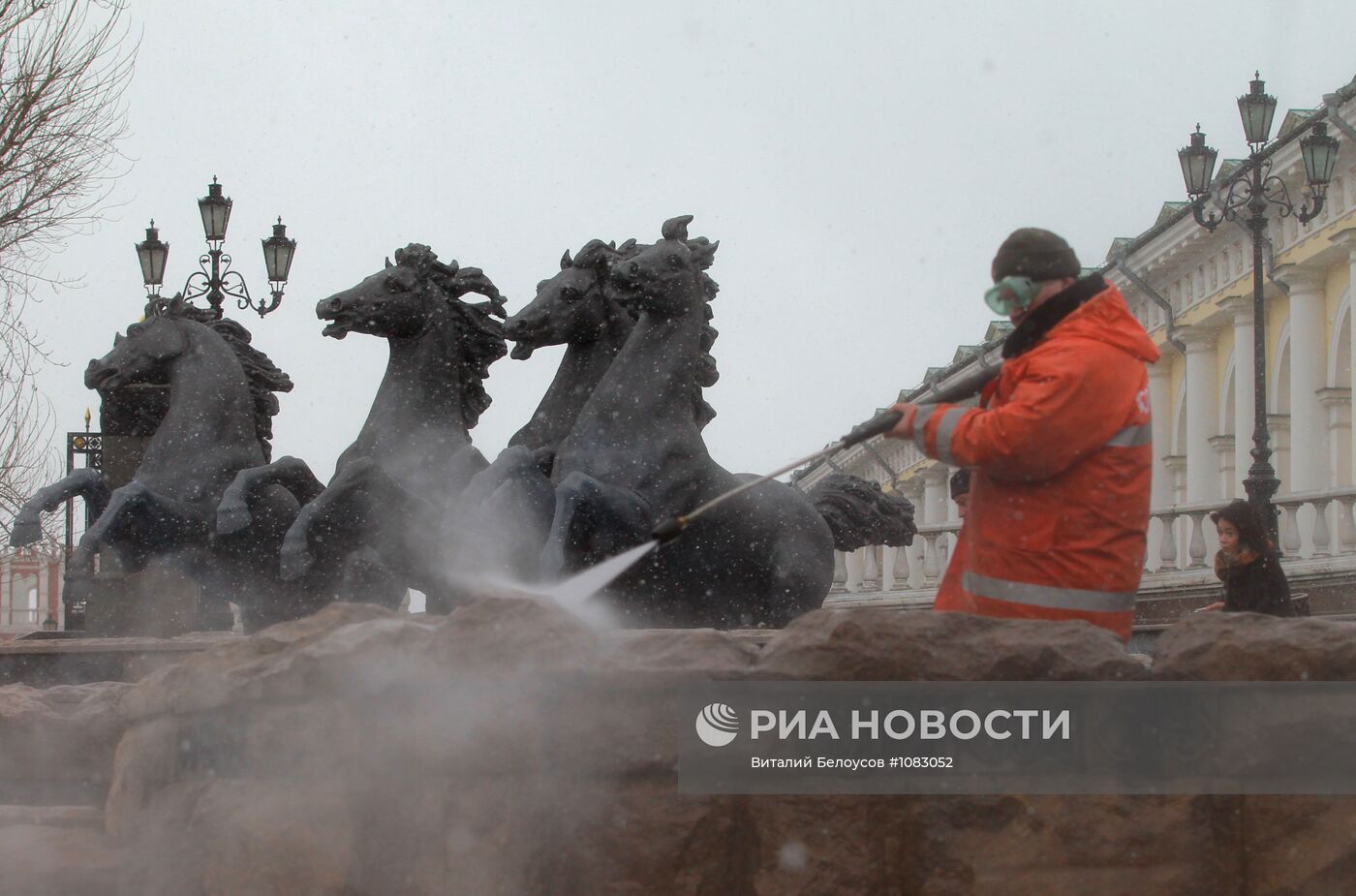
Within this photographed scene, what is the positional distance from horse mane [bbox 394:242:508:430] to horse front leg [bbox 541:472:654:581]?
274 cm

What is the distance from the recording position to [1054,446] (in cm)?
401

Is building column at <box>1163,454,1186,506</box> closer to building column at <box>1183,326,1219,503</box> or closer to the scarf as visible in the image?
building column at <box>1183,326,1219,503</box>

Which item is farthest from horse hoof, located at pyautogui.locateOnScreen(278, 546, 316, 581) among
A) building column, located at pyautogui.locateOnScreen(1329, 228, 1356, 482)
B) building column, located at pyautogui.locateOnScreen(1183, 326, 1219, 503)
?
building column, located at pyautogui.locateOnScreen(1183, 326, 1219, 503)

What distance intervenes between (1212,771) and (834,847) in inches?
32.1

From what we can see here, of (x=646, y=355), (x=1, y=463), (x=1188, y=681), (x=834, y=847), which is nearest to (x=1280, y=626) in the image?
(x=1188, y=681)

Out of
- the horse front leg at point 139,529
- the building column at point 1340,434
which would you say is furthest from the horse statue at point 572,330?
the building column at point 1340,434

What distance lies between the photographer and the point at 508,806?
389 cm

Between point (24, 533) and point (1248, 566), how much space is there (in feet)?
25.9

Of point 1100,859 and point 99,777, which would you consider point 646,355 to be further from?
point 1100,859

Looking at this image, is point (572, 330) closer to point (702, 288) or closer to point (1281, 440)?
point (702, 288)

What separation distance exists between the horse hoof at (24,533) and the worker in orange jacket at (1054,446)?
879 centimetres

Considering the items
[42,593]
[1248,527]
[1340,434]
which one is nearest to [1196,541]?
[1340,434]

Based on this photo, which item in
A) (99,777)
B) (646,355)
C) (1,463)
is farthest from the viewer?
(1,463)

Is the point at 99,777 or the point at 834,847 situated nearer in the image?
the point at 834,847
